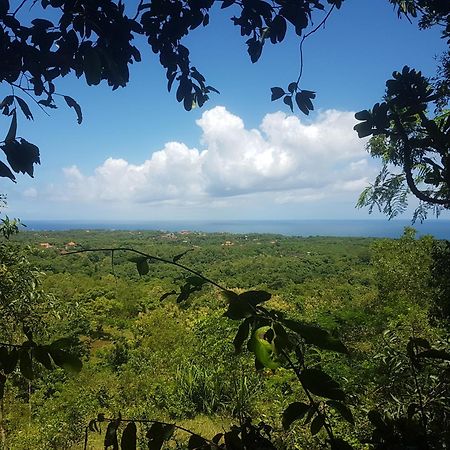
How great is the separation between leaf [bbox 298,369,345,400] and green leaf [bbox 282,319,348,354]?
0.13ft

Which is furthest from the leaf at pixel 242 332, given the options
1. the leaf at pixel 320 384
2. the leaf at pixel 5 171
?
the leaf at pixel 5 171

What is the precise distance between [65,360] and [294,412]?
Answer: 0.38 m

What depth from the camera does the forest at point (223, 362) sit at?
0.56 metres

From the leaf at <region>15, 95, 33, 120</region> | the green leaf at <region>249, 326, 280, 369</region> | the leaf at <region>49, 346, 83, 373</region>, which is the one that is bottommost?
the leaf at <region>49, 346, 83, 373</region>

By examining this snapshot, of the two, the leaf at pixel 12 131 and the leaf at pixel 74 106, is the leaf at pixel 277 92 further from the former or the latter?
the leaf at pixel 12 131

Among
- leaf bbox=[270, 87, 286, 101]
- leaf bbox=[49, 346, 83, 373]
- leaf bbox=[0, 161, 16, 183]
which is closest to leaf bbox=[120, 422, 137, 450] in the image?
leaf bbox=[49, 346, 83, 373]

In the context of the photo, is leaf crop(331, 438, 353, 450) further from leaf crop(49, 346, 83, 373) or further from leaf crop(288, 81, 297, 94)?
leaf crop(288, 81, 297, 94)

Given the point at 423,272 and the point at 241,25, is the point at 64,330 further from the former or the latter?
the point at 241,25

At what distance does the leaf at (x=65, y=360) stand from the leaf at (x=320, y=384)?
0.35 meters

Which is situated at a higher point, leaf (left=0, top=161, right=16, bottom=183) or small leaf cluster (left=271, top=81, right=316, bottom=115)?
small leaf cluster (left=271, top=81, right=316, bottom=115)

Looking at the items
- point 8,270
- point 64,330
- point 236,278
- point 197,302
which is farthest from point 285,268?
point 8,270

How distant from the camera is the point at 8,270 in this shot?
4238 mm

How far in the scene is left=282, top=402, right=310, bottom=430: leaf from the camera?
56 centimetres

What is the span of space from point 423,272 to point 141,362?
38.6 feet
